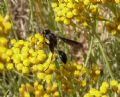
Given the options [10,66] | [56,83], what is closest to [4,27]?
[10,66]

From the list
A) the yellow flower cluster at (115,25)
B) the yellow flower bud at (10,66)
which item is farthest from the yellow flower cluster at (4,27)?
the yellow flower cluster at (115,25)

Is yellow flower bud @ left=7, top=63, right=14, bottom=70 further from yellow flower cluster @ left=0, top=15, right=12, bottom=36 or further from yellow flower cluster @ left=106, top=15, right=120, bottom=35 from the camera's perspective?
yellow flower cluster @ left=106, top=15, right=120, bottom=35

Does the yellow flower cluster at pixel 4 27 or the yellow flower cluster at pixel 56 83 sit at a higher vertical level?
the yellow flower cluster at pixel 4 27

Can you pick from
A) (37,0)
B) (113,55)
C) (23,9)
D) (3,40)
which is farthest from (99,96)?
(23,9)

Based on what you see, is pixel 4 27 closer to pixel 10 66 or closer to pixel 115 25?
pixel 10 66

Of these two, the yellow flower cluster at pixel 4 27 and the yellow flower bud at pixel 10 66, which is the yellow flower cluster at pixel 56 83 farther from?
the yellow flower cluster at pixel 4 27

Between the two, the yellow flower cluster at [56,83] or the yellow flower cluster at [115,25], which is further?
the yellow flower cluster at [115,25]

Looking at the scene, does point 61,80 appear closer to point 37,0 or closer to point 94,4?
point 94,4

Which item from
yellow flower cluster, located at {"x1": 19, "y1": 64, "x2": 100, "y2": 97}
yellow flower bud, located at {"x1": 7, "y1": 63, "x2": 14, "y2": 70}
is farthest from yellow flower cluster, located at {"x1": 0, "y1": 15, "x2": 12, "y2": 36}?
yellow flower cluster, located at {"x1": 19, "y1": 64, "x2": 100, "y2": 97}
